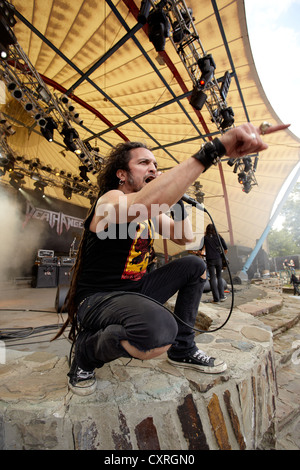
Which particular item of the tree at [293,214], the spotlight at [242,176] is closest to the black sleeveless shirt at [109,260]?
the spotlight at [242,176]

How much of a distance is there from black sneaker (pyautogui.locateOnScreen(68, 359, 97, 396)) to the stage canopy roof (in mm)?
2552

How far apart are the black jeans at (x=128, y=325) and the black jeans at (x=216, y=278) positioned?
3023 mm

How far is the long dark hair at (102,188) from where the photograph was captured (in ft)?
4.58

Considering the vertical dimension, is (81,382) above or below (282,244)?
below

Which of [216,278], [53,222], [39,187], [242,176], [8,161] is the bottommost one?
[216,278]

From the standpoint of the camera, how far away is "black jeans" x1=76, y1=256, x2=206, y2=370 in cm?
96

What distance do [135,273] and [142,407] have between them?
28.0 inches

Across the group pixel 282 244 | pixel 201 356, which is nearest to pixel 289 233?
pixel 282 244

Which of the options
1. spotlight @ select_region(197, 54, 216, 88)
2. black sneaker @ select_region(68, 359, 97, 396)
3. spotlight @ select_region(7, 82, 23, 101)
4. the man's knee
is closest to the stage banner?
spotlight @ select_region(7, 82, 23, 101)

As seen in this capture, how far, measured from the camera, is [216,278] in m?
4.36

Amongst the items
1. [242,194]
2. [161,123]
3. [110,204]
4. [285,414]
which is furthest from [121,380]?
[242,194]

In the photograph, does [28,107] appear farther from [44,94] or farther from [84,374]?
[84,374]

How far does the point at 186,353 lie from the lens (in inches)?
53.7
